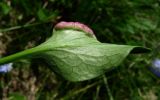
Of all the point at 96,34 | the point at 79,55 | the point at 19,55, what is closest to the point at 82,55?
the point at 79,55

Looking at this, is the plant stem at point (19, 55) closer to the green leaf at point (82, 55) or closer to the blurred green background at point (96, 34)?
the green leaf at point (82, 55)

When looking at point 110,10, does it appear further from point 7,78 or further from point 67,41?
point 67,41

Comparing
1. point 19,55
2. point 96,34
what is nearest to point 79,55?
point 19,55

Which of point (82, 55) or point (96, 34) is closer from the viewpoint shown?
point (82, 55)

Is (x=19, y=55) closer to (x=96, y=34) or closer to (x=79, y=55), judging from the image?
(x=79, y=55)

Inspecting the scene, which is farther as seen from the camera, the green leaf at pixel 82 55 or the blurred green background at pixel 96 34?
the blurred green background at pixel 96 34

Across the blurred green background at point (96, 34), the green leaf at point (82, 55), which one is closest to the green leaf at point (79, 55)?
the green leaf at point (82, 55)

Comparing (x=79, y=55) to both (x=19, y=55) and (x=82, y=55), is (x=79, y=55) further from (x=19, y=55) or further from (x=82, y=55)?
(x=19, y=55)
